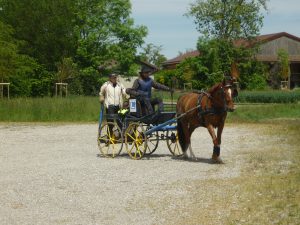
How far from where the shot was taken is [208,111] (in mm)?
13305

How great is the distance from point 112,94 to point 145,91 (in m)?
1.22

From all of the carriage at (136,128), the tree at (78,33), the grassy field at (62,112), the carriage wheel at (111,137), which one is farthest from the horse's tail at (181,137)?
the tree at (78,33)

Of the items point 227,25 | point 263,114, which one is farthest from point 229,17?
point 263,114

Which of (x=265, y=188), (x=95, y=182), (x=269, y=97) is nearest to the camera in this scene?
(x=265, y=188)

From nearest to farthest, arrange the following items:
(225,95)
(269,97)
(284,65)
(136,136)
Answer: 1. (225,95)
2. (136,136)
3. (269,97)
4. (284,65)

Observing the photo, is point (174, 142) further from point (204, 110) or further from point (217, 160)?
point (217, 160)

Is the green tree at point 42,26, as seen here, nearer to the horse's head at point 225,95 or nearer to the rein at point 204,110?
the rein at point 204,110

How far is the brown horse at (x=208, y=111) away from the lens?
13.0 m

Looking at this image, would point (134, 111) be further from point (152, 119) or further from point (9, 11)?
point (9, 11)

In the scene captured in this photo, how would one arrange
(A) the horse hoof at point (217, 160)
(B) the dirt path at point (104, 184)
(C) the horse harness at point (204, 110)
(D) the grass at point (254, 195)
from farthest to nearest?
(C) the horse harness at point (204, 110) → (A) the horse hoof at point (217, 160) → (B) the dirt path at point (104, 184) → (D) the grass at point (254, 195)

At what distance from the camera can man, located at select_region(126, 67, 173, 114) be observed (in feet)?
46.3

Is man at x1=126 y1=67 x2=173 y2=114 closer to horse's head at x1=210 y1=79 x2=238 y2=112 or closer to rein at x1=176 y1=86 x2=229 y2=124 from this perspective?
rein at x1=176 y1=86 x2=229 y2=124

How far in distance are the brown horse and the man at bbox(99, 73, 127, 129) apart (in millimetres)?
1745

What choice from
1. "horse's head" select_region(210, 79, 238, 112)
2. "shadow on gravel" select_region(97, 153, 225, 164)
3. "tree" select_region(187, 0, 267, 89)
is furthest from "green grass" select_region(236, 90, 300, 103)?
"horse's head" select_region(210, 79, 238, 112)
